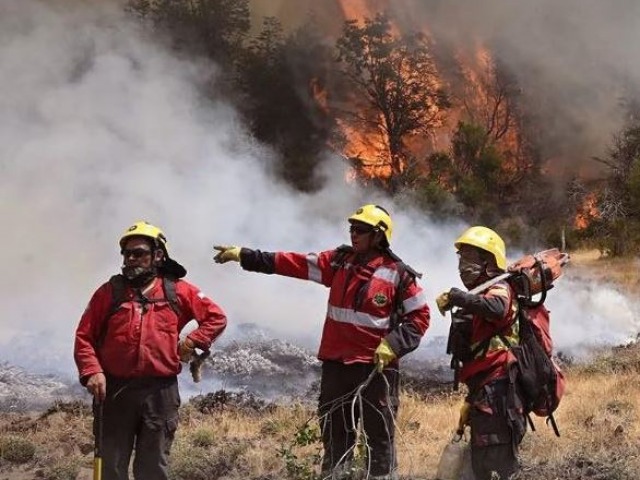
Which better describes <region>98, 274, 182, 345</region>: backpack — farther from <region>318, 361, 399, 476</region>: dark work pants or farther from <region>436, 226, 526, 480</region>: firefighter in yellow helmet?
<region>436, 226, 526, 480</region>: firefighter in yellow helmet

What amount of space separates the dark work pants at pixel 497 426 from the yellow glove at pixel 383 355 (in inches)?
18.3

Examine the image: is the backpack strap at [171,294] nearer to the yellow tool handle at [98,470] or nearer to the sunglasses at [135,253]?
the sunglasses at [135,253]

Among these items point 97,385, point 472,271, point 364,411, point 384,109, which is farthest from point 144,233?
point 384,109

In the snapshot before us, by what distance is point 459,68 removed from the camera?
3231 cm

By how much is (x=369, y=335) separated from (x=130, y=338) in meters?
1.27

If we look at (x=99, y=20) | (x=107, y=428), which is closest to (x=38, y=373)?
(x=107, y=428)

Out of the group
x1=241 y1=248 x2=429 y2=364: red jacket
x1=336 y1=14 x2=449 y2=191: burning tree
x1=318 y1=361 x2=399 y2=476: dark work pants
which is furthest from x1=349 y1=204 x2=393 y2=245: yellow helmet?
x1=336 y1=14 x2=449 y2=191: burning tree

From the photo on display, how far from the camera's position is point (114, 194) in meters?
16.0

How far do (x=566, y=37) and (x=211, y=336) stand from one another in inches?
1270

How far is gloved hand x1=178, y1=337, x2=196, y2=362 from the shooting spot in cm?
402

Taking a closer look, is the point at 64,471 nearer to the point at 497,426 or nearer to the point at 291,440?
the point at 291,440

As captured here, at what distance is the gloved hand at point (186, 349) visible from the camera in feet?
13.2

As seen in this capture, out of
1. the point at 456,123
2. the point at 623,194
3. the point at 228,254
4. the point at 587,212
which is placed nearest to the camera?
the point at 228,254

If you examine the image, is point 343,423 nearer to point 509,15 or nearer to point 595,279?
point 595,279
